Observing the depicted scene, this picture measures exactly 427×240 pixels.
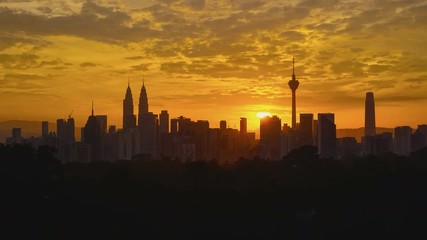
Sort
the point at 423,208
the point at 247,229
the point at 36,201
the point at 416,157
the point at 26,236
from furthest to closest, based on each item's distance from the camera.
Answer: the point at 416,157
the point at 423,208
the point at 247,229
the point at 36,201
the point at 26,236

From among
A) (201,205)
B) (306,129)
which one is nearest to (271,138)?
(306,129)

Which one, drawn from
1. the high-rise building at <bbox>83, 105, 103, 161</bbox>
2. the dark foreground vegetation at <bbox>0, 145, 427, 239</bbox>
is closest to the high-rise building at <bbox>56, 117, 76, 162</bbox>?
the high-rise building at <bbox>83, 105, 103, 161</bbox>

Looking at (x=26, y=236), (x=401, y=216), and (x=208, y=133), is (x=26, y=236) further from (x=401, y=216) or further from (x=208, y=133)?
(x=208, y=133)

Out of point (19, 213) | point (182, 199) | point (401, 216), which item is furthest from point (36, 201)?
point (401, 216)

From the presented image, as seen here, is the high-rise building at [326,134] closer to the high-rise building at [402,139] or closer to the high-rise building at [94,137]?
the high-rise building at [402,139]

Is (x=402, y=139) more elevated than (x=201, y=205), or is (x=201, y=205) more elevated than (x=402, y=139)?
(x=402, y=139)

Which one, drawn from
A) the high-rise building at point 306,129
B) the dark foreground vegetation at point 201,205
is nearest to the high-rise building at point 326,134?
the high-rise building at point 306,129

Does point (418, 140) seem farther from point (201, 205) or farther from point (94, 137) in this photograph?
point (201, 205)

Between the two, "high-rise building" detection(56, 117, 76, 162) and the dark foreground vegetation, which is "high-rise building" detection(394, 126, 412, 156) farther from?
the dark foreground vegetation
